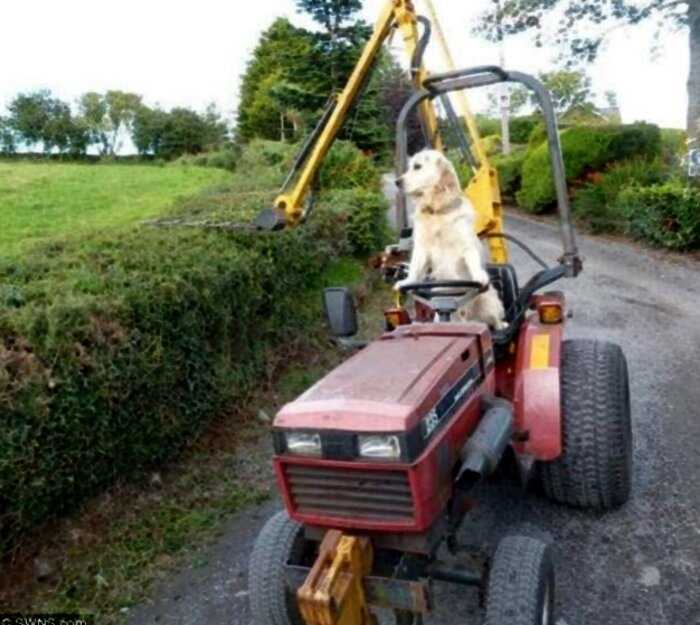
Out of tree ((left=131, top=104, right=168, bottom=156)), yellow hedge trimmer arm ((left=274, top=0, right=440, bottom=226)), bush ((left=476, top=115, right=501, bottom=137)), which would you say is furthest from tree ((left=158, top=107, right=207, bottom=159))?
yellow hedge trimmer arm ((left=274, top=0, right=440, bottom=226))

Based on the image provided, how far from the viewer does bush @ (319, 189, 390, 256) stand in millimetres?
8840

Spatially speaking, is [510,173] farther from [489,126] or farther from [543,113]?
[543,113]

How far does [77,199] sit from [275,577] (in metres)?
13.1

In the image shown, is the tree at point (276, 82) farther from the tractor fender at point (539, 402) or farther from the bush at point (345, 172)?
the tractor fender at point (539, 402)

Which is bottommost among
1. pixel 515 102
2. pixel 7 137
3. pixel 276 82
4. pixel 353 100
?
pixel 353 100

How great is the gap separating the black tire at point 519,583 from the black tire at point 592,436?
35.6 inches

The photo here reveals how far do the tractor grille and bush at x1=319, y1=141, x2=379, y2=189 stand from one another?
869cm

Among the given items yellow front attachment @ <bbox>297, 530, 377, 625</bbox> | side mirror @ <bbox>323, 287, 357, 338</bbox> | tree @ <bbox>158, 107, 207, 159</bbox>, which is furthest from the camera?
tree @ <bbox>158, 107, 207, 159</bbox>

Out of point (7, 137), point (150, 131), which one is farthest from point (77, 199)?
point (7, 137)

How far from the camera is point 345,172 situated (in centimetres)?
1089

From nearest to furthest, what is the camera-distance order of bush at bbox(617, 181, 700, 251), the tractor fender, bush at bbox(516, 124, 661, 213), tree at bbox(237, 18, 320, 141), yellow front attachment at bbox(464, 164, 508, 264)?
1. the tractor fender
2. yellow front attachment at bbox(464, 164, 508, 264)
3. bush at bbox(617, 181, 700, 251)
4. bush at bbox(516, 124, 661, 213)
5. tree at bbox(237, 18, 320, 141)

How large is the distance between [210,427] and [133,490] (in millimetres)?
908

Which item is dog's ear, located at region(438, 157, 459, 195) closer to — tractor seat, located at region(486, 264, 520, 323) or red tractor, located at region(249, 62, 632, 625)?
tractor seat, located at region(486, 264, 520, 323)

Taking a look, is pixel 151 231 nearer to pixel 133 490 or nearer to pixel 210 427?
pixel 210 427
